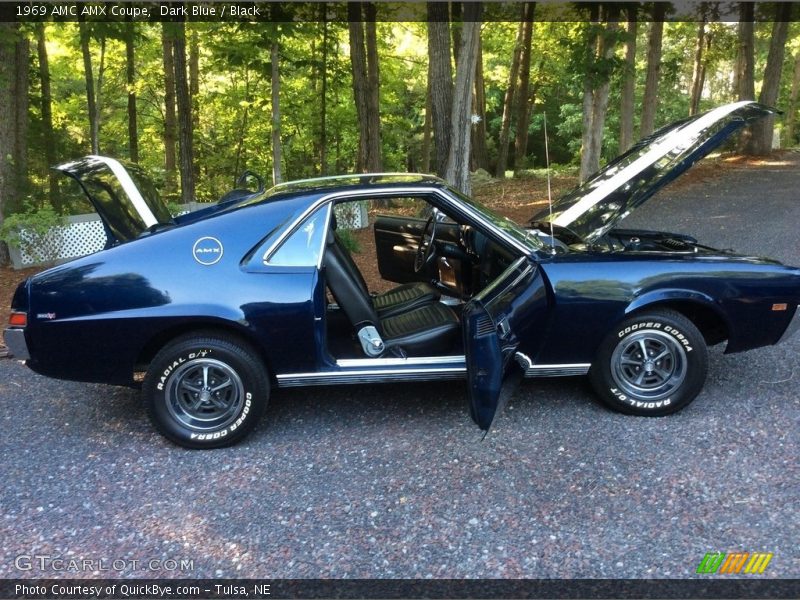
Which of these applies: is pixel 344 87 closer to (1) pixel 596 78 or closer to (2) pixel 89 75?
(2) pixel 89 75

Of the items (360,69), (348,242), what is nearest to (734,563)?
(348,242)

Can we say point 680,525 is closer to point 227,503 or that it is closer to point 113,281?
point 227,503

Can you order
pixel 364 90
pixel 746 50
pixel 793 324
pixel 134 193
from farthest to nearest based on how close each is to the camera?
pixel 746 50, pixel 364 90, pixel 134 193, pixel 793 324

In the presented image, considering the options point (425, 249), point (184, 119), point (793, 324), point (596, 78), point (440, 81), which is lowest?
point (793, 324)

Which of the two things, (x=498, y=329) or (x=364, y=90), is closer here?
(x=498, y=329)

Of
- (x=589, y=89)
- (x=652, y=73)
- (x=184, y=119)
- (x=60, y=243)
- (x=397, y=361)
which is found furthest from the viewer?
(x=652, y=73)

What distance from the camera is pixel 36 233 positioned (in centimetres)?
910

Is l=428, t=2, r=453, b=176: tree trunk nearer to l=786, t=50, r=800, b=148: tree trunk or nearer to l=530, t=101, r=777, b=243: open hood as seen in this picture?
l=530, t=101, r=777, b=243: open hood

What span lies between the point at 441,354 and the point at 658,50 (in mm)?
15962

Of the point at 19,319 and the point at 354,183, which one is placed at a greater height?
the point at 354,183

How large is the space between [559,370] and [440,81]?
7.75 metres

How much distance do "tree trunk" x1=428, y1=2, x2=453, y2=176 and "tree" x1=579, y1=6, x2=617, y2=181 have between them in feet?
10.7

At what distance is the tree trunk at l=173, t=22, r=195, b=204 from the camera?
13281mm

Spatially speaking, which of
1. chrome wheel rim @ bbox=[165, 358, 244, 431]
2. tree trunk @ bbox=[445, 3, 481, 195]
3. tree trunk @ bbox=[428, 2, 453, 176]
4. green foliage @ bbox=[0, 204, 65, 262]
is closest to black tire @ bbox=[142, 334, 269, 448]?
chrome wheel rim @ bbox=[165, 358, 244, 431]
